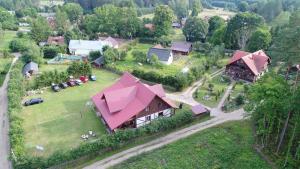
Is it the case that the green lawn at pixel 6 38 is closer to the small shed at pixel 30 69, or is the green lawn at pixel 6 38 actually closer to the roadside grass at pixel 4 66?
the roadside grass at pixel 4 66

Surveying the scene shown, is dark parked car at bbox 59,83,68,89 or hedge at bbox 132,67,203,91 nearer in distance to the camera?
hedge at bbox 132,67,203,91

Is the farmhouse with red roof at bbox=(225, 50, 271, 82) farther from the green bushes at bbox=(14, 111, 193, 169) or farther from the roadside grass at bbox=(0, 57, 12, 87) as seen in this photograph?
the roadside grass at bbox=(0, 57, 12, 87)

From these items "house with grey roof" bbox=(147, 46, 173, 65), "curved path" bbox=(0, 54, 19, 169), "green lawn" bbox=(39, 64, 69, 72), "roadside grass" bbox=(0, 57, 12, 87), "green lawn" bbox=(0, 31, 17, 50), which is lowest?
"curved path" bbox=(0, 54, 19, 169)

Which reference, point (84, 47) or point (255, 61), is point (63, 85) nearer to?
point (84, 47)

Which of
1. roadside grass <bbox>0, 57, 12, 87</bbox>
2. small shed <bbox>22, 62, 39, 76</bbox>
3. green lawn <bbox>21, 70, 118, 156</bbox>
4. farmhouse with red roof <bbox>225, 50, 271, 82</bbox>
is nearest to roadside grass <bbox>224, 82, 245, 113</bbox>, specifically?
farmhouse with red roof <bbox>225, 50, 271, 82</bbox>

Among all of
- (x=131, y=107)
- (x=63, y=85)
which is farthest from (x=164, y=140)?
(x=63, y=85)

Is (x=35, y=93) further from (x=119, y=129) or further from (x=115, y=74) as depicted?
(x=119, y=129)

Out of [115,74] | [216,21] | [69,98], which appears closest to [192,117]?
[69,98]
